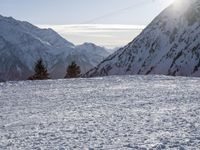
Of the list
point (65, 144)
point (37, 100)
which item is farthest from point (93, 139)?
point (37, 100)

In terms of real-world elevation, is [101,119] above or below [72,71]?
below

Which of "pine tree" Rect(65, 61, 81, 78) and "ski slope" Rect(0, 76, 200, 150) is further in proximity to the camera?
"pine tree" Rect(65, 61, 81, 78)

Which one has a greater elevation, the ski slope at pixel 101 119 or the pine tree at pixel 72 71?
the pine tree at pixel 72 71

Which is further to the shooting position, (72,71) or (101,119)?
(72,71)

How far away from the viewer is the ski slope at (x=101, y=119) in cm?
1583

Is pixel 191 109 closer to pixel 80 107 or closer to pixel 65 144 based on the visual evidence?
pixel 80 107

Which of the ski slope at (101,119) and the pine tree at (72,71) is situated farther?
the pine tree at (72,71)

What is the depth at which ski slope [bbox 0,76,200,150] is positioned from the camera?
1583 cm

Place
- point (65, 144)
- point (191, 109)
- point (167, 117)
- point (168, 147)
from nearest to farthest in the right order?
point (168, 147)
point (65, 144)
point (167, 117)
point (191, 109)

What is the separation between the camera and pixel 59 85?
1725 inches

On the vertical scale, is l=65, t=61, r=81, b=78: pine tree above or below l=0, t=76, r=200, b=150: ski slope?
above

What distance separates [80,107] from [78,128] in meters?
7.71

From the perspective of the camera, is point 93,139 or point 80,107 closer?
point 93,139

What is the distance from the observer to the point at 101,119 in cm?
2159
